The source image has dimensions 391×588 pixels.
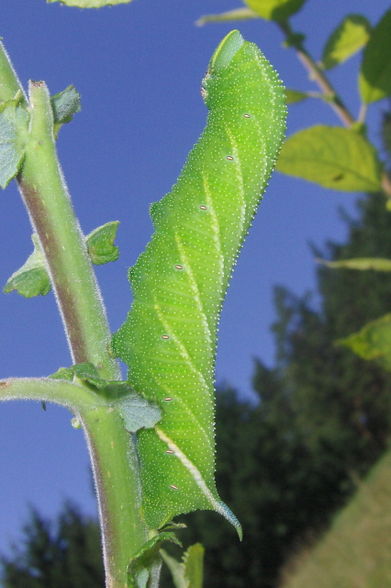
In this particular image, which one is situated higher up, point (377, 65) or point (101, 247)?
point (377, 65)

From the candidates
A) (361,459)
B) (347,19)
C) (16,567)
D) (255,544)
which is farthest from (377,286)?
(347,19)

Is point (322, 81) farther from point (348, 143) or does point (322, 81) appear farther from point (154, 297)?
point (154, 297)

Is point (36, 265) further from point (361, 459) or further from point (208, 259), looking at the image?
point (361, 459)

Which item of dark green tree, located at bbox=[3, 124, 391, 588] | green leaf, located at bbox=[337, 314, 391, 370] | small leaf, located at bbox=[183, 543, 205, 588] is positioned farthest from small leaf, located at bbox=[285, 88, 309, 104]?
dark green tree, located at bbox=[3, 124, 391, 588]

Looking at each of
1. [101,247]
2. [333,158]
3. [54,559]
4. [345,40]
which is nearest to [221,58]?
[101,247]

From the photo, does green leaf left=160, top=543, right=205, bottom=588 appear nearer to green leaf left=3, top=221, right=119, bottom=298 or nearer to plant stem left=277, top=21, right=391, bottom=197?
green leaf left=3, top=221, right=119, bottom=298

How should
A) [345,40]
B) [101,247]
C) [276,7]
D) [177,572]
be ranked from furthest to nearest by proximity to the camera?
[345,40] < [276,7] < [177,572] < [101,247]
